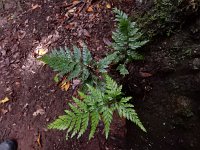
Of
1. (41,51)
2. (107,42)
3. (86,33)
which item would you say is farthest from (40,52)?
(107,42)

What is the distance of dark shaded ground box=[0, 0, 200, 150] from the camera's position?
3.04 meters

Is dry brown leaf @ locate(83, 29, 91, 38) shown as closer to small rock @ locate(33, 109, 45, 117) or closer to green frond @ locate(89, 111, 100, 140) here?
small rock @ locate(33, 109, 45, 117)

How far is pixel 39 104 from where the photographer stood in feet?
13.3

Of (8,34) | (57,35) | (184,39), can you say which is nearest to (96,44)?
(57,35)

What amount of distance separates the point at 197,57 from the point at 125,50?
825 millimetres

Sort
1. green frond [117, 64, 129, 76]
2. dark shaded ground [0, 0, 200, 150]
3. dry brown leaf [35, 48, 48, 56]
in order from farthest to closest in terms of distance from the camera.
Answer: dry brown leaf [35, 48, 48, 56] → green frond [117, 64, 129, 76] → dark shaded ground [0, 0, 200, 150]

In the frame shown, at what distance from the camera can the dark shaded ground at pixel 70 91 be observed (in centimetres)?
304

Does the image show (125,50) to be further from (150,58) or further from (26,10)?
(26,10)

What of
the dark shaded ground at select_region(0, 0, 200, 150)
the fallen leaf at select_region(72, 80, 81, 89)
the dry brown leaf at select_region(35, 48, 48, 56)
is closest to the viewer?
the dark shaded ground at select_region(0, 0, 200, 150)

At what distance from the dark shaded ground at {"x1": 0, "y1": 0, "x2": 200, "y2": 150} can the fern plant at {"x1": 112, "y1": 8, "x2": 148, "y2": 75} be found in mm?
173

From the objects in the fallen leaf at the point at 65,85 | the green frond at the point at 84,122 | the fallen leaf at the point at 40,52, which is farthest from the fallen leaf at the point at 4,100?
the green frond at the point at 84,122

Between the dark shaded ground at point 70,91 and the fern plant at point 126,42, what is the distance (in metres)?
0.17

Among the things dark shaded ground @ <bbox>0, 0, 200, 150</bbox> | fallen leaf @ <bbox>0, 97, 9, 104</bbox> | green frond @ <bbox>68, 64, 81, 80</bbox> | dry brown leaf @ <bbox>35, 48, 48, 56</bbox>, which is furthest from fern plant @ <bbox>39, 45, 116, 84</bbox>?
fallen leaf @ <bbox>0, 97, 9, 104</bbox>

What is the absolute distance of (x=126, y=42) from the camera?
10.7ft
